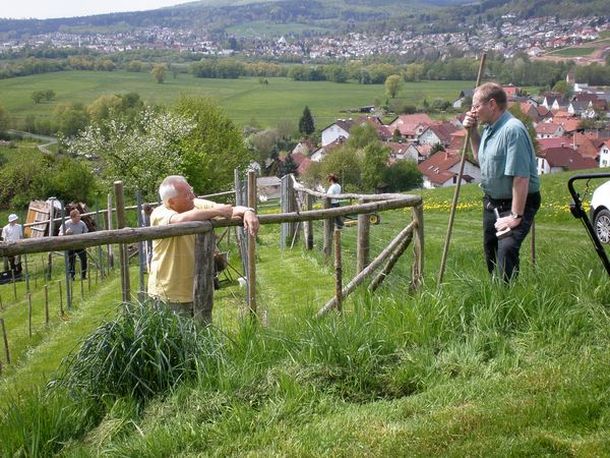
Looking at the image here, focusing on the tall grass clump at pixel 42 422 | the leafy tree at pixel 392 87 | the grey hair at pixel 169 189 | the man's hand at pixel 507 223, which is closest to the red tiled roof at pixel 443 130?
the leafy tree at pixel 392 87

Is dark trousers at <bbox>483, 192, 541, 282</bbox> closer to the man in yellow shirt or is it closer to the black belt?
the black belt

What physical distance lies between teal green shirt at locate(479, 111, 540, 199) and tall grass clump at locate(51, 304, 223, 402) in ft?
9.38

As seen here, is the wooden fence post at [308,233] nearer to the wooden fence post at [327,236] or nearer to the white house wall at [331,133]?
the wooden fence post at [327,236]

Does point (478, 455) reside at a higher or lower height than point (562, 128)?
higher

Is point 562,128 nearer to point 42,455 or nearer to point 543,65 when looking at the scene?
point 543,65

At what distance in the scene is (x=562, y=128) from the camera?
114625 millimetres

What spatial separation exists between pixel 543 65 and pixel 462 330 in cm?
17687

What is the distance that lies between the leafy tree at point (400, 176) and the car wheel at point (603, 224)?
2317 inches

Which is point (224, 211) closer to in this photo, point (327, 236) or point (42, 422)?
point (42, 422)

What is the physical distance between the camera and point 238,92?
162125 mm

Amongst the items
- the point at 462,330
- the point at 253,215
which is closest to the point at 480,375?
the point at 462,330

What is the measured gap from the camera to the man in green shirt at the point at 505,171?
20.6ft

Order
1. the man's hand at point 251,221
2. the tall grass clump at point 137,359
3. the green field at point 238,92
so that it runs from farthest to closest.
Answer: the green field at point 238,92 → the man's hand at point 251,221 → the tall grass clump at point 137,359

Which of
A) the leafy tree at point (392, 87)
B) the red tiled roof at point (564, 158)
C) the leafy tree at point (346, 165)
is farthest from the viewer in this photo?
the leafy tree at point (392, 87)
